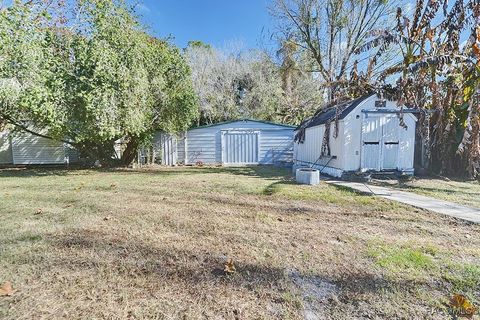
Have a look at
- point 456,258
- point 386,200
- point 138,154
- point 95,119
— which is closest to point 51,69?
point 95,119

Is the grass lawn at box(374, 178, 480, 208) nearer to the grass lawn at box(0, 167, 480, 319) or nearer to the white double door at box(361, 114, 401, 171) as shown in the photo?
the white double door at box(361, 114, 401, 171)

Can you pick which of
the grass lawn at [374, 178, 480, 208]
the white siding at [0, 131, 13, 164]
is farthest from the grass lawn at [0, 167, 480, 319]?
the white siding at [0, 131, 13, 164]

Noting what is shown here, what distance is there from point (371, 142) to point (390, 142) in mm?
671

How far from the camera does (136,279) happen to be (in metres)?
2.35

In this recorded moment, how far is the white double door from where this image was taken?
8.55m

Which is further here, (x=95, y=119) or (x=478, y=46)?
(x=95, y=119)

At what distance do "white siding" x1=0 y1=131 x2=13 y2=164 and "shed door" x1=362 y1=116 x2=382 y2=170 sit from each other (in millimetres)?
16826

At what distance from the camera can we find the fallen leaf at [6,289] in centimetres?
207

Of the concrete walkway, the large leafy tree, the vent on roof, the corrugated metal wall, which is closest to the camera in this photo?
the concrete walkway

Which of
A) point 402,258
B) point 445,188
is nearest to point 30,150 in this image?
point 402,258

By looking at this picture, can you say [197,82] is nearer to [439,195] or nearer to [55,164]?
[55,164]

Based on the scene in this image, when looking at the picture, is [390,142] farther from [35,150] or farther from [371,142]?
[35,150]

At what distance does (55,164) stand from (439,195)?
1641 cm

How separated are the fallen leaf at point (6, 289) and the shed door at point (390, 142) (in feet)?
30.2
